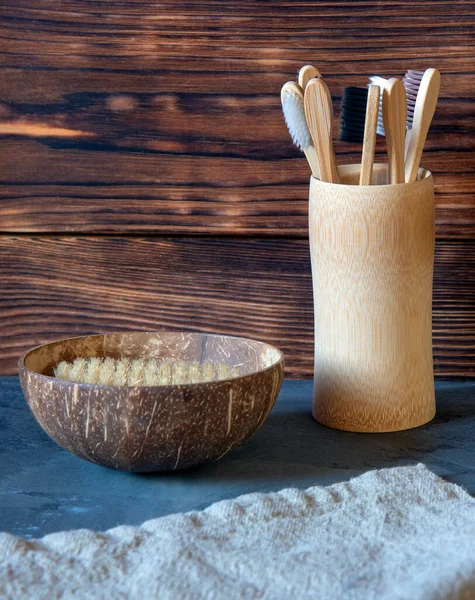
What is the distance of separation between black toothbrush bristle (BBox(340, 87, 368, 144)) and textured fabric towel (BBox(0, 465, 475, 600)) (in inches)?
10.5

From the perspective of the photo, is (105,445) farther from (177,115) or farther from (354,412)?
(177,115)

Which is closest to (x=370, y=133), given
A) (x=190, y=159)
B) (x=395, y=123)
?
(x=395, y=123)

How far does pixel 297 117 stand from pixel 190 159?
16cm

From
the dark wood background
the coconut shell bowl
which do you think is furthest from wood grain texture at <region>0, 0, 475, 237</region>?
the coconut shell bowl

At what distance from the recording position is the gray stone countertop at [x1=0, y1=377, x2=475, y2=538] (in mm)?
499

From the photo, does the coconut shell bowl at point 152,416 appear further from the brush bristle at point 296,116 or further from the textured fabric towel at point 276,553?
the brush bristle at point 296,116

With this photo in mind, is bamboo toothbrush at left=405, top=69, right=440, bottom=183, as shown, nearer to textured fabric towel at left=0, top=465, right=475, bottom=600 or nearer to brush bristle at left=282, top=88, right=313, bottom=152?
brush bristle at left=282, top=88, right=313, bottom=152

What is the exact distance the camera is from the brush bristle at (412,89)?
621 mm

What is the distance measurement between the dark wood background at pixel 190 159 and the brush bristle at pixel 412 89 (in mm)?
72

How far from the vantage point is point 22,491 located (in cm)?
53

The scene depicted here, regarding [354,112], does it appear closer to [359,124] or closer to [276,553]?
[359,124]

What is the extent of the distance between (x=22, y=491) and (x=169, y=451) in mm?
99

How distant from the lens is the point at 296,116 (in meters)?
0.59

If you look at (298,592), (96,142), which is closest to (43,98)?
(96,142)
